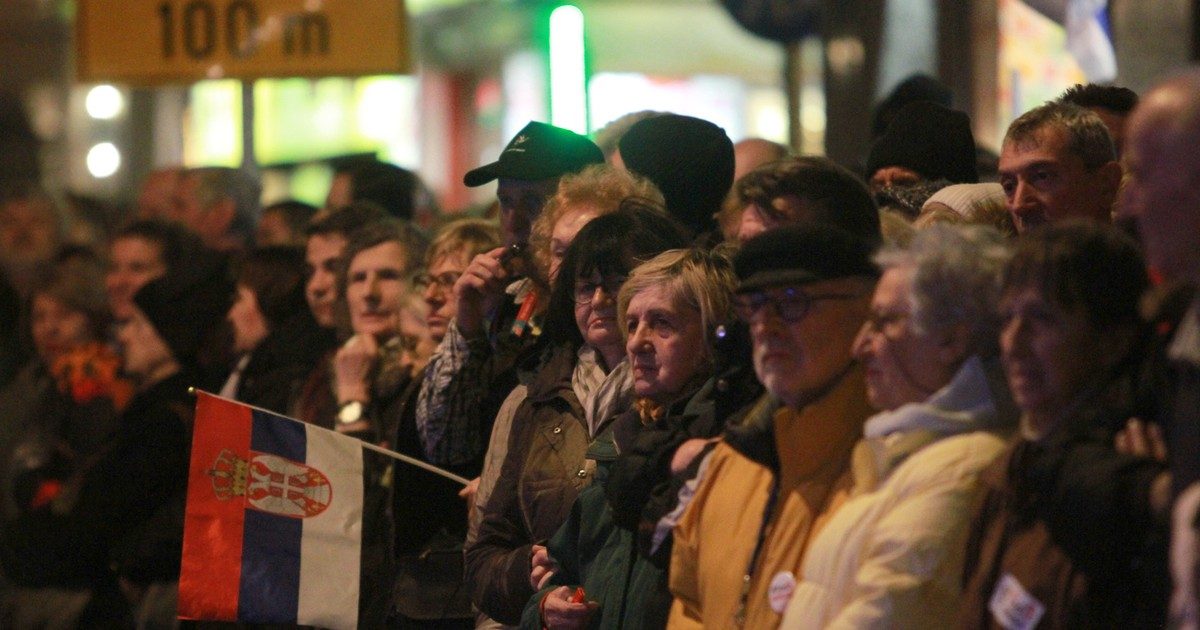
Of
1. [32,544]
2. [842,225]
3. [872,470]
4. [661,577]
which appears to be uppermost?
[842,225]

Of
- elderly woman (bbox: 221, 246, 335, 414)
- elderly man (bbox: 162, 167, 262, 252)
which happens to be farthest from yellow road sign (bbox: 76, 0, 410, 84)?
elderly woman (bbox: 221, 246, 335, 414)

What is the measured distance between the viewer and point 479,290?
710 centimetres

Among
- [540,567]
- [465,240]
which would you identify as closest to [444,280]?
[465,240]

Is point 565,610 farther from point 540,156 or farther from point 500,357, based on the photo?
point 540,156

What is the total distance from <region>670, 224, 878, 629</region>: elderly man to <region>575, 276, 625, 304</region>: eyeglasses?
1319 millimetres

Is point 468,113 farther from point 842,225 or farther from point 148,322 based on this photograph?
point 842,225

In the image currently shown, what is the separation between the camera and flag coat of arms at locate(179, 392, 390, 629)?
727cm

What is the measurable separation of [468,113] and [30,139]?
942 centimetres

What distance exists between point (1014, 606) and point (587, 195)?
2.97 metres

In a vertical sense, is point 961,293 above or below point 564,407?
above

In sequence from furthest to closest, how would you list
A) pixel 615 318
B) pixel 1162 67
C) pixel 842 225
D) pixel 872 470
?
pixel 1162 67, pixel 615 318, pixel 842 225, pixel 872 470

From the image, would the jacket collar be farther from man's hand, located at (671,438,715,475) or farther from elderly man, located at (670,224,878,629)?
man's hand, located at (671,438,715,475)

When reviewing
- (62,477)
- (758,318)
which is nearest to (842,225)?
(758,318)

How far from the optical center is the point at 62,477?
10758 millimetres
